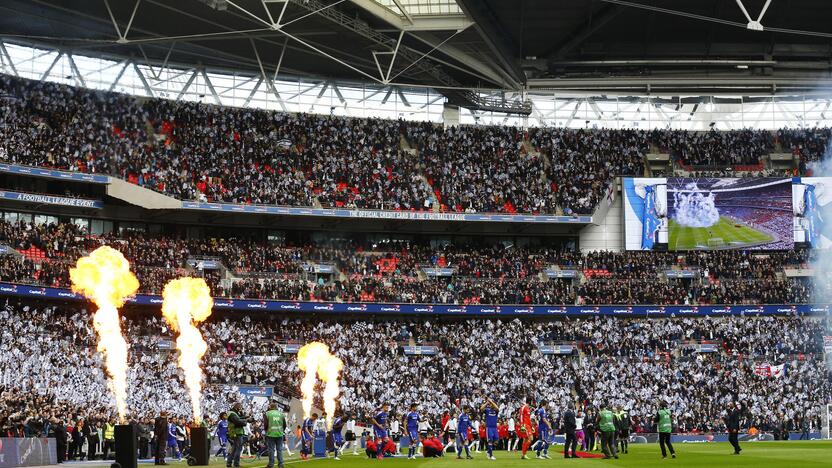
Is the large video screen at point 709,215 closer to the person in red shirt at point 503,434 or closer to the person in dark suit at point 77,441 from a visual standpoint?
the person in red shirt at point 503,434

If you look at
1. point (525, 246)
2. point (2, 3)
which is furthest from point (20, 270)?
point (525, 246)

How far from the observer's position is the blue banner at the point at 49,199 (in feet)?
181

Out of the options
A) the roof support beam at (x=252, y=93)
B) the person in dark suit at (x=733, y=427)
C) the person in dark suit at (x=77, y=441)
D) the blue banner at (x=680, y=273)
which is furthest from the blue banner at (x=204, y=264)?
the person in dark suit at (x=733, y=427)

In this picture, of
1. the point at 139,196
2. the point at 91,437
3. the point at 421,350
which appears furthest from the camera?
the point at 421,350

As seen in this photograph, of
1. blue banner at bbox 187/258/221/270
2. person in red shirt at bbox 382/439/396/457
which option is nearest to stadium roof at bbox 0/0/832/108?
blue banner at bbox 187/258/221/270

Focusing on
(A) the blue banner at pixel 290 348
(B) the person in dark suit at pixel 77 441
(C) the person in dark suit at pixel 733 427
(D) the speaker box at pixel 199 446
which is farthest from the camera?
(A) the blue banner at pixel 290 348

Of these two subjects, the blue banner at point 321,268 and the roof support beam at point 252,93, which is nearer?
the blue banner at point 321,268

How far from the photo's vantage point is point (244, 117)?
2662 inches

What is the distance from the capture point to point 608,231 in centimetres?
6956

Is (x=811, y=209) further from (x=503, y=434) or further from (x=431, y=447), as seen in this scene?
(x=431, y=447)

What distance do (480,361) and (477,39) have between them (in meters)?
18.2

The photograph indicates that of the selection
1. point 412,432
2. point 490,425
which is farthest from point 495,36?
point 490,425

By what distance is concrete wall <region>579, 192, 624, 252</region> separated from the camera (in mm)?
69375

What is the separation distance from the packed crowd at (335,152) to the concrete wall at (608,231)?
1412mm
